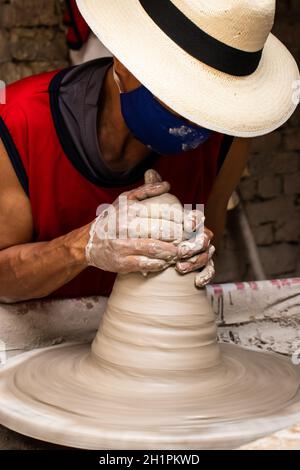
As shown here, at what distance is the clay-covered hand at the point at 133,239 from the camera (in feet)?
6.66

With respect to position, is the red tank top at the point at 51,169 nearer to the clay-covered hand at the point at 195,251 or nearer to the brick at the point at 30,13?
the clay-covered hand at the point at 195,251

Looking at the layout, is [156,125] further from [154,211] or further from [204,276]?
[204,276]

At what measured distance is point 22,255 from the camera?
7.62ft

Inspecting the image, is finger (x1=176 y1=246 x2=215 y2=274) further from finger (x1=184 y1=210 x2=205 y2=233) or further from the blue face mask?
the blue face mask

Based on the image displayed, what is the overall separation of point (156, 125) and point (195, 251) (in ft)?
1.09

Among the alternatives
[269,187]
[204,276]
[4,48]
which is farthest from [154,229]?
[269,187]

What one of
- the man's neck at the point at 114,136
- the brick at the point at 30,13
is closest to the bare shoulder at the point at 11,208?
the man's neck at the point at 114,136

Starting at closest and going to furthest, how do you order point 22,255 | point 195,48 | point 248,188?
point 195,48
point 22,255
point 248,188

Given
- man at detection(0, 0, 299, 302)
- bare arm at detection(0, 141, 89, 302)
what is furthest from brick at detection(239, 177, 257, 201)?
bare arm at detection(0, 141, 89, 302)

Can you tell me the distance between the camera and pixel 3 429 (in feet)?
7.49

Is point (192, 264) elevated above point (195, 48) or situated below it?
below

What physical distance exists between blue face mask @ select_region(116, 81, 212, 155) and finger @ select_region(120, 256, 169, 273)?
0.32 m
